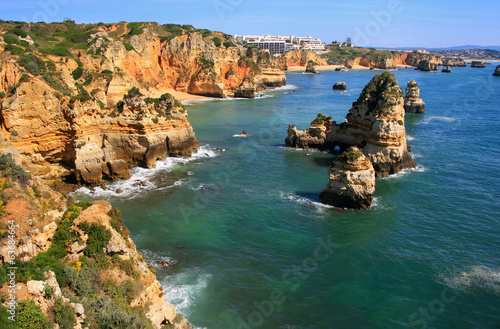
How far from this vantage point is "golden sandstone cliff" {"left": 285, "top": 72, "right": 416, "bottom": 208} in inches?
1467

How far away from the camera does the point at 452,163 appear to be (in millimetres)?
41750

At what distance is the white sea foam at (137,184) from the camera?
32.6 m

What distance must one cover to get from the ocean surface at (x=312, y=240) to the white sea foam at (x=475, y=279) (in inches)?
3.8

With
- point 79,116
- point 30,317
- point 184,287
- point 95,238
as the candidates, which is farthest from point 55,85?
point 30,317

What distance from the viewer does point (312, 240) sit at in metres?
25.3

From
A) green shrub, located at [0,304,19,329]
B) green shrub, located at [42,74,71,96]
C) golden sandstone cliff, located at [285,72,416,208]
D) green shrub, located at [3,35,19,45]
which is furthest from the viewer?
green shrub, located at [3,35,19,45]

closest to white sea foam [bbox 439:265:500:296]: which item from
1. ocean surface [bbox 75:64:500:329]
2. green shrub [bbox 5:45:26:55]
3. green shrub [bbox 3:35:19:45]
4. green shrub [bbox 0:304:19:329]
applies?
ocean surface [bbox 75:64:500:329]

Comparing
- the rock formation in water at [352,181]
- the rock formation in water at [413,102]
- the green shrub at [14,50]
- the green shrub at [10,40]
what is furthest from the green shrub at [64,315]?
the rock formation in water at [413,102]

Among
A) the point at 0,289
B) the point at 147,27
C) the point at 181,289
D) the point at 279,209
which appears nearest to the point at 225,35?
the point at 147,27

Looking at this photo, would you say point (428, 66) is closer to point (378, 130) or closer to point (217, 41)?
point (217, 41)

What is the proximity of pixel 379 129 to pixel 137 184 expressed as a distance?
25190mm

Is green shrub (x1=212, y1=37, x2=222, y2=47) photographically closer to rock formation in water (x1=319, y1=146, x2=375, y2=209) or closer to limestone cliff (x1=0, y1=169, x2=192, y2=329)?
rock formation in water (x1=319, y1=146, x2=375, y2=209)

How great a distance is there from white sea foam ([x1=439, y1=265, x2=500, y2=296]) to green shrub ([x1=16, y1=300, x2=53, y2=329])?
20.5 meters

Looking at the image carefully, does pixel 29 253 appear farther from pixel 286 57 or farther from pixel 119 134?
pixel 286 57
